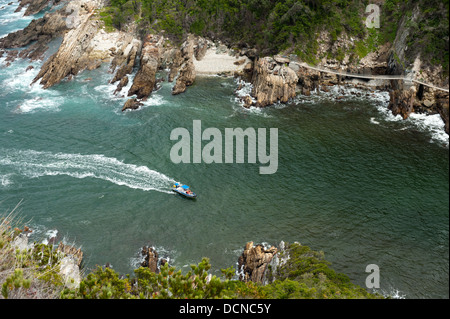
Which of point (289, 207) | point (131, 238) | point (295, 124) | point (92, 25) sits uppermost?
point (92, 25)

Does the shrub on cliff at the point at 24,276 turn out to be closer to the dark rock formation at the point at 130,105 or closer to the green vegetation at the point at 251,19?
the dark rock formation at the point at 130,105

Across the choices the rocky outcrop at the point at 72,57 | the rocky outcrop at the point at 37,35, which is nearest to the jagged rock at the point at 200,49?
the rocky outcrop at the point at 72,57

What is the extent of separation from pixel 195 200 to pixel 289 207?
13566 mm

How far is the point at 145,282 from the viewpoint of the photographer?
2536cm

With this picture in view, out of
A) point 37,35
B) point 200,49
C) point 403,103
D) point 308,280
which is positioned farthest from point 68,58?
point 308,280

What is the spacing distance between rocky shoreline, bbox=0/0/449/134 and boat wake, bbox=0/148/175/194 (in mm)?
19020

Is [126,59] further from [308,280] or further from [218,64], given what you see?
[308,280]

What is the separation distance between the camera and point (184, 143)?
6047cm

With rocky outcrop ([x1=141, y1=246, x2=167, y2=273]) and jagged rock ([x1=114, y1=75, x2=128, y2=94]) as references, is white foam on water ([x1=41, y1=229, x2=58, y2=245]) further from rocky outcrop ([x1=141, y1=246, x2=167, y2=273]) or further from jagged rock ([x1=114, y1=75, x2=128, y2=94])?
jagged rock ([x1=114, y1=75, x2=128, y2=94])

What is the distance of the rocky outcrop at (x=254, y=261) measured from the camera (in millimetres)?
37562

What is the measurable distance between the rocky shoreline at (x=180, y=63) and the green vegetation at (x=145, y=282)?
4358 cm

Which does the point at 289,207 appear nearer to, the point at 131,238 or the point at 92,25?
the point at 131,238
